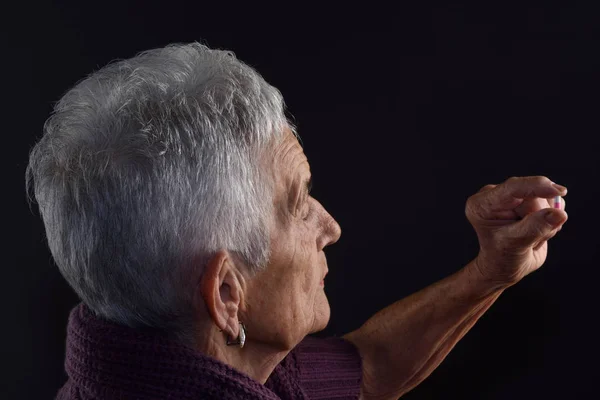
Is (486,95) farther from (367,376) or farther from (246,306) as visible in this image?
(246,306)

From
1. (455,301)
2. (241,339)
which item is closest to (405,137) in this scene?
(455,301)

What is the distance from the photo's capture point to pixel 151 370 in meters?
1.37

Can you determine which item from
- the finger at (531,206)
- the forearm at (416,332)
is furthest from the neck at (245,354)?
the finger at (531,206)

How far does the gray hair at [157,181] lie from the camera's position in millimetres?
1312

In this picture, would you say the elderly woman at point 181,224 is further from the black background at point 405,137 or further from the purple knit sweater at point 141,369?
the black background at point 405,137

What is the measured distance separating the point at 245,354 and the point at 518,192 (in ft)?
1.65

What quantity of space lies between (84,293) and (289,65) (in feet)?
3.14

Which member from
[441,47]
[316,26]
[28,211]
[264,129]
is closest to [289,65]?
[316,26]

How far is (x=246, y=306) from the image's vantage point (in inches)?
55.7

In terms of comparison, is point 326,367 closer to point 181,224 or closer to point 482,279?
point 482,279

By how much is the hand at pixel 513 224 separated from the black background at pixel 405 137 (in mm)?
349

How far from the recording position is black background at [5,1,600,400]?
1.98 m

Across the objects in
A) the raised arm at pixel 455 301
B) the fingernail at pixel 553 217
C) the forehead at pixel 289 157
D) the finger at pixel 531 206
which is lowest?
the raised arm at pixel 455 301

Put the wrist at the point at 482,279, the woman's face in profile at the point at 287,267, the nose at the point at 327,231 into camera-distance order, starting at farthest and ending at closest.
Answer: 1. the wrist at the point at 482,279
2. the nose at the point at 327,231
3. the woman's face in profile at the point at 287,267
